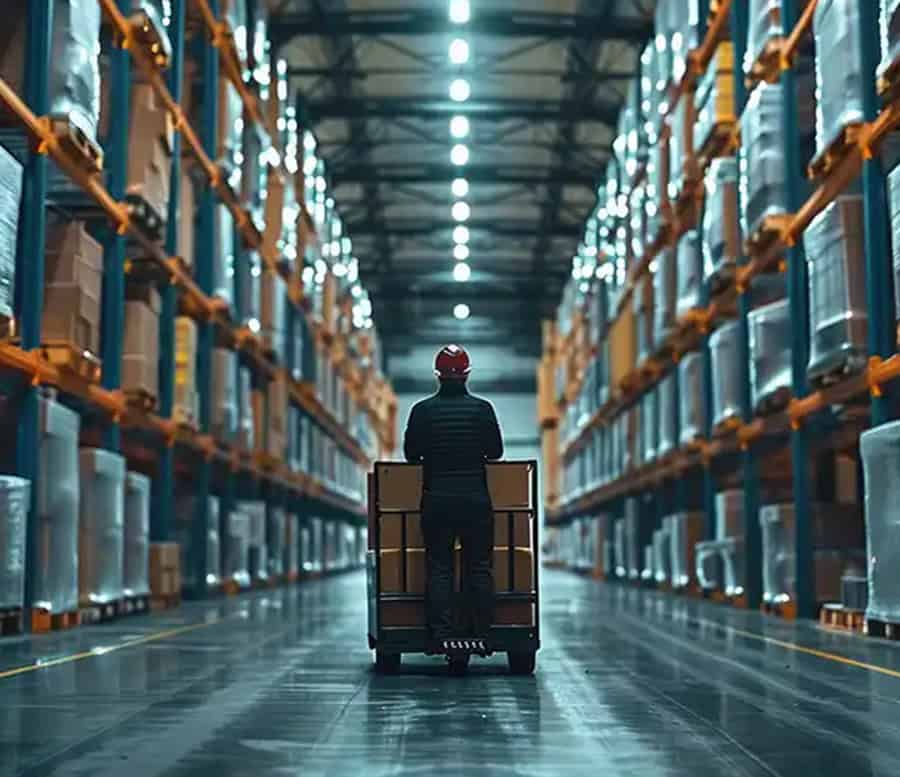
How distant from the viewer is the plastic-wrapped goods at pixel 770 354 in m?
12.0

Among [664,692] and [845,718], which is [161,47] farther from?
[845,718]

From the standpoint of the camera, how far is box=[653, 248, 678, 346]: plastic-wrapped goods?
16.8m

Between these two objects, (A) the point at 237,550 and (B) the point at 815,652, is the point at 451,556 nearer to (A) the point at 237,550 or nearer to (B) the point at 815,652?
(B) the point at 815,652

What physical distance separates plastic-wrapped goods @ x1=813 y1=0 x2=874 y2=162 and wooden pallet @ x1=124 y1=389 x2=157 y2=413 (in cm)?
571

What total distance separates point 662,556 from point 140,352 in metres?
8.23

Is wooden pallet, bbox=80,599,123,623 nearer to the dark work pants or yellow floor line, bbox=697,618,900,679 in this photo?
yellow floor line, bbox=697,618,900,679

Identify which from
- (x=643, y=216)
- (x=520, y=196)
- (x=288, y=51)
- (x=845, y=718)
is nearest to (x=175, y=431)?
(x=643, y=216)

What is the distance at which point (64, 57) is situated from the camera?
9703 millimetres

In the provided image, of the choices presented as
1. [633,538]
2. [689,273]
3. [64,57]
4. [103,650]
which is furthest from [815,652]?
[633,538]

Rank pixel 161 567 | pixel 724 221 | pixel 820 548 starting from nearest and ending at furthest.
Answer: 1. pixel 820 548
2. pixel 161 567
3. pixel 724 221

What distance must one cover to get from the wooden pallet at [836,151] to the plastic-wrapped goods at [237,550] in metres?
9.24

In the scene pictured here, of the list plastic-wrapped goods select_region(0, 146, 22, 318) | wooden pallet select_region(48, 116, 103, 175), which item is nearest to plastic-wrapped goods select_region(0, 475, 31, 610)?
plastic-wrapped goods select_region(0, 146, 22, 318)

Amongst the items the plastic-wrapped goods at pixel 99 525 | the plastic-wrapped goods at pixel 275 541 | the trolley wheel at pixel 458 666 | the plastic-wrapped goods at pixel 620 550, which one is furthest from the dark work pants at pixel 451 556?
the plastic-wrapped goods at pixel 620 550

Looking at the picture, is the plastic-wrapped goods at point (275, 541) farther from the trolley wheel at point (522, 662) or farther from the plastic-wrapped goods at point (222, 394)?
the trolley wheel at point (522, 662)
